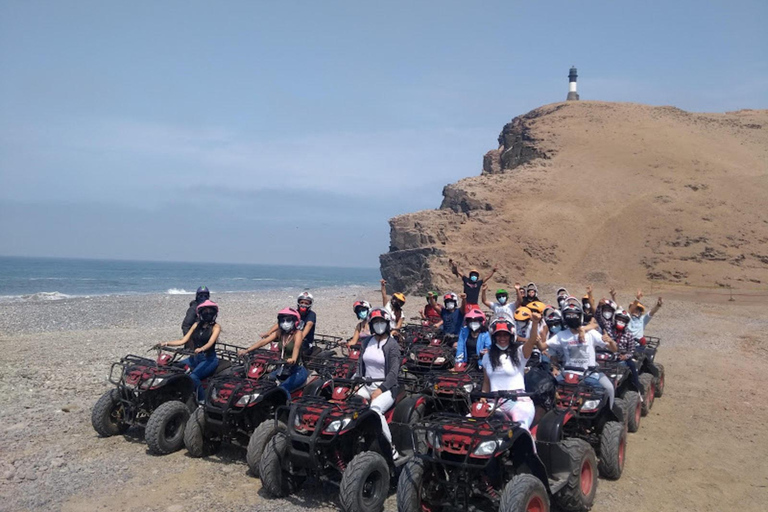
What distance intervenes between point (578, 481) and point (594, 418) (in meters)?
1.61

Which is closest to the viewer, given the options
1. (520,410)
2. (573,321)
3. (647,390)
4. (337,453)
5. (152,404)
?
(520,410)

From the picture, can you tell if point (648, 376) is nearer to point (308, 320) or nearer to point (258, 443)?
point (308, 320)

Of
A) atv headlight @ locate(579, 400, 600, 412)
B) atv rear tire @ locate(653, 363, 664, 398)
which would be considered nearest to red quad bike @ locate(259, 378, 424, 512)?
atv headlight @ locate(579, 400, 600, 412)

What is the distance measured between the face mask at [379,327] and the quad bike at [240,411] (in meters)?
1.45

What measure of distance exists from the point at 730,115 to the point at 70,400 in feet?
296

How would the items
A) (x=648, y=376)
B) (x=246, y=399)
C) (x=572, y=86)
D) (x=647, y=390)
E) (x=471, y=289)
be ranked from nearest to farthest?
(x=246, y=399), (x=647, y=390), (x=648, y=376), (x=471, y=289), (x=572, y=86)

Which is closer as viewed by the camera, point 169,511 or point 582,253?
point 169,511

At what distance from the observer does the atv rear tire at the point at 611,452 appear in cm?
748

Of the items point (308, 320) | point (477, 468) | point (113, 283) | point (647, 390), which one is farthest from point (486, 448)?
point (113, 283)

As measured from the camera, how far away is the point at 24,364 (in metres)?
14.4

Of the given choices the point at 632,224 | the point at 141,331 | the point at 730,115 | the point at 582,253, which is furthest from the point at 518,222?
the point at 730,115

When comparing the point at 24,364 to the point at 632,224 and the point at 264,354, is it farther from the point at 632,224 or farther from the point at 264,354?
the point at 632,224

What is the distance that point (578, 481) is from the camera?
20.6 feet

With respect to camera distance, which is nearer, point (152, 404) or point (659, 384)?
point (152, 404)
